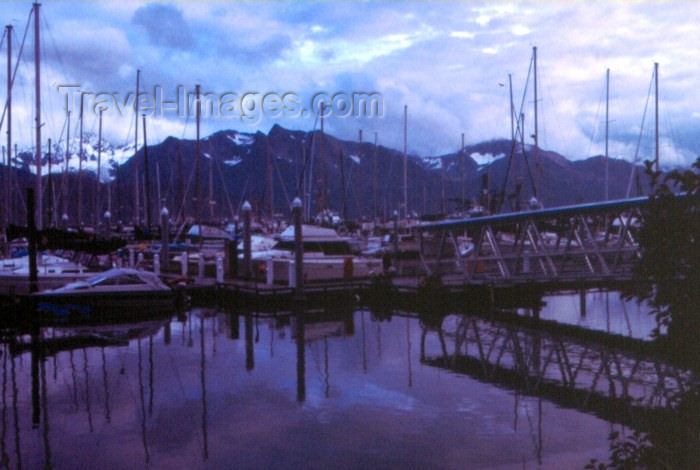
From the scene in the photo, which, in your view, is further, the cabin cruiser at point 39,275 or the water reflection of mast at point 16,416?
the cabin cruiser at point 39,275

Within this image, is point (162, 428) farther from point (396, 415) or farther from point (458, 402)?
point (458, 402)

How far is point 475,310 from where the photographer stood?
34062 mm

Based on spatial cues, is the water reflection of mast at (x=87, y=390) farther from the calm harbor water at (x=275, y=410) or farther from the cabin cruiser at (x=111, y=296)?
the cabin cruiser at (x=111, y=296)

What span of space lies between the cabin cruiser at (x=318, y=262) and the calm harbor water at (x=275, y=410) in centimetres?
1172

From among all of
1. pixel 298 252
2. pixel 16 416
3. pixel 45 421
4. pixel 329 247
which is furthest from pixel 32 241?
pixel 329 247

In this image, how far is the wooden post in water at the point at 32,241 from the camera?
2970 cm

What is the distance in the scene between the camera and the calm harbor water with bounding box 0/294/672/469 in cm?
1296

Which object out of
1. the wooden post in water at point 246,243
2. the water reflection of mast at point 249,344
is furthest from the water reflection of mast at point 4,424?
the wooden post in water at point 246,243

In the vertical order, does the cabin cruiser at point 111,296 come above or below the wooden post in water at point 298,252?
below

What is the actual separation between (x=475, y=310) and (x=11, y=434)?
932 inches

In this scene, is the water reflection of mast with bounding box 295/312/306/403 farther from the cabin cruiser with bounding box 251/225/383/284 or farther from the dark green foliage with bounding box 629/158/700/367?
the dark green foliage with bounding box 629/158/700/367

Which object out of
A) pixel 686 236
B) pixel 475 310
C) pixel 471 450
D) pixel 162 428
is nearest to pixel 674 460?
pixel 471 450

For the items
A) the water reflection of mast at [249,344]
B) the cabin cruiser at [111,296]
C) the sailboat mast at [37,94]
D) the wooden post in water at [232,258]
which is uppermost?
the sailboat mast at [37,94]

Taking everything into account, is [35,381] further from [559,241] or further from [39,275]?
[559,241]
